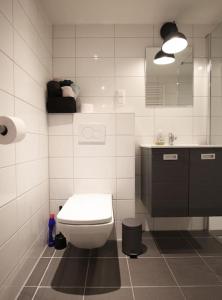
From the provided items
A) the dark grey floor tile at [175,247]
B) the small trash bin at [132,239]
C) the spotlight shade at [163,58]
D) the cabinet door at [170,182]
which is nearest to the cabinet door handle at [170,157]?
the cabinet door at [170,182]

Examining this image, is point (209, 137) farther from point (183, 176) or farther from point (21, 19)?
→ point (21, 19)

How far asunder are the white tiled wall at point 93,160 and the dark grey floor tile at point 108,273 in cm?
47

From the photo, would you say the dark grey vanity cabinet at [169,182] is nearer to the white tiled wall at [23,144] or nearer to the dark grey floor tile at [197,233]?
the dark grey floor tile at [197,233]

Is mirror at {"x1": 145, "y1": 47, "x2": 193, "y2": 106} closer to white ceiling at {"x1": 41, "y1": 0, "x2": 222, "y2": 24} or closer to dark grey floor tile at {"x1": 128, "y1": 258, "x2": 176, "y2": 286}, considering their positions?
white ceiling at {"x1": 41, "y1": 0, "x2": 222, "y2": 24}

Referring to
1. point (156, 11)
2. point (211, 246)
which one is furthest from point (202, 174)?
point (156, 11)

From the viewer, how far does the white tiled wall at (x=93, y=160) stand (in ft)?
6.17

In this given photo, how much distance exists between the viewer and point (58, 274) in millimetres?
1415

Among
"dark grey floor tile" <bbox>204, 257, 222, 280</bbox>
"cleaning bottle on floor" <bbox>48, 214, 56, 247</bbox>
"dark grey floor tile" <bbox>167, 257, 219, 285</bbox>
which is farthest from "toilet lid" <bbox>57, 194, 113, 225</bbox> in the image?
"dark grey floor tile" <bbox>204, 257, 222, 280</bbox>

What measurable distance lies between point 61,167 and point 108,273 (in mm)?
967

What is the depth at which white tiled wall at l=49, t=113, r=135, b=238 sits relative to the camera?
1881 millimetres

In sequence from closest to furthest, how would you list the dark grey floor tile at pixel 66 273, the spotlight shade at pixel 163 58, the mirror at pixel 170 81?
the dark grey floor tile at pixel 66 273 < the spotlight shade at pixel 163 58 < the mirror at pixel 170 81

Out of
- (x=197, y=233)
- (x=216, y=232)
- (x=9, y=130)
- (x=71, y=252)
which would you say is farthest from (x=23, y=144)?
(x=216, y=232)

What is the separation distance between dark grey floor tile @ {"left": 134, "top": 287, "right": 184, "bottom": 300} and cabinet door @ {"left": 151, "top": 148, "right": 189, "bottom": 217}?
527mm

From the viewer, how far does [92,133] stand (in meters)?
1.87
